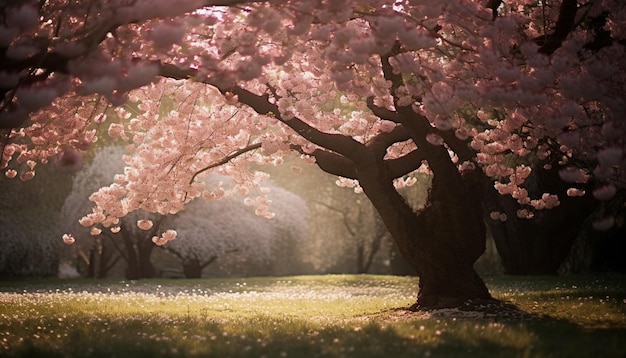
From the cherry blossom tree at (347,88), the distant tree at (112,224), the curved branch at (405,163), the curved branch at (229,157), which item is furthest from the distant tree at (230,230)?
the curved branch at (405,163)

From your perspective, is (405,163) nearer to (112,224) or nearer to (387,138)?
(387,138)

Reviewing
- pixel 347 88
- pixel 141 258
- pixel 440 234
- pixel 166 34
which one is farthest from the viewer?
pixel 141 258

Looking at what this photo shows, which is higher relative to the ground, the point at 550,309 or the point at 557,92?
the point at 557,92

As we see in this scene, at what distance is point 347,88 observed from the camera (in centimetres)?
1327

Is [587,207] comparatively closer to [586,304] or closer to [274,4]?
[586,304]

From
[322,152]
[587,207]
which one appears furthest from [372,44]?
[587,207]

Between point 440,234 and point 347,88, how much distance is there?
4.45 meters

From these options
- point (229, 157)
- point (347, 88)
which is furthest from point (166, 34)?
point (229, 157)

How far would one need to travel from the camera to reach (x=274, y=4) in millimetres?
11734

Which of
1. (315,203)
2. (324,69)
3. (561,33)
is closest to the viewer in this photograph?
(561,33)

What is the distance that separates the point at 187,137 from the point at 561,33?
8927 millimetres

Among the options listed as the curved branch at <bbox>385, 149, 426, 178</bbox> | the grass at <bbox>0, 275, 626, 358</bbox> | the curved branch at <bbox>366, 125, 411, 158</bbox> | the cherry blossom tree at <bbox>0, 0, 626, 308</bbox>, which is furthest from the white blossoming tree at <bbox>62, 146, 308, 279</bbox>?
the curved branch at <bbox>366, 125, 411, 158</bbox>

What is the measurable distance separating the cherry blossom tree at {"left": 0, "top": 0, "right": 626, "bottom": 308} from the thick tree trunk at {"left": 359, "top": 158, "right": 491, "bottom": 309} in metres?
0.03

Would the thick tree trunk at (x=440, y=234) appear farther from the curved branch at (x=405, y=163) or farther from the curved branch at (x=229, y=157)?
the curved branch at (x=229, y=157)
